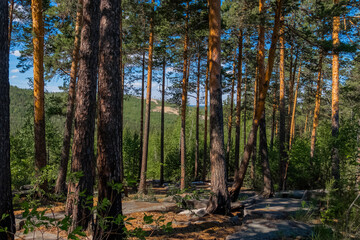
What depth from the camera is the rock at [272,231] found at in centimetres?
431

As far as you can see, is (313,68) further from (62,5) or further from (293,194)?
(62,5)

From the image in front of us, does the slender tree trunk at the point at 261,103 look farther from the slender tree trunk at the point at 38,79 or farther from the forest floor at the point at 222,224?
the slender tree trunk at the point at 38,79

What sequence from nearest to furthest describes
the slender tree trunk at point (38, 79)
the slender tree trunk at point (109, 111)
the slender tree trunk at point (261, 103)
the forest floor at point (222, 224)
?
the slender tree trunk at point (109, 111) < the forest floor at point (222, 224) < the slender tree trunk at point (261, 103) < the slender tree trunk at point (38, 79)

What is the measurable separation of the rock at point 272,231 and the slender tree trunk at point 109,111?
97.5 inches

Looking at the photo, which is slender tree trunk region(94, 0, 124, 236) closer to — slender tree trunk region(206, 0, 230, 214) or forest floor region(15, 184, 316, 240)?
forest floor region(15, 184, 316, 240)

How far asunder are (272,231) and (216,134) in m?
2.92

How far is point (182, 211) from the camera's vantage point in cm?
767

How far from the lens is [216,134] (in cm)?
671

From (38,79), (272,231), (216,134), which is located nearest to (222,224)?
(272,231)

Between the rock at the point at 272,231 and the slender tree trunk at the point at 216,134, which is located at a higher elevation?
the slender tree trunk at the point at 216,134

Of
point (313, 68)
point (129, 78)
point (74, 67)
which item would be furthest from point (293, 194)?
point (129, 78)

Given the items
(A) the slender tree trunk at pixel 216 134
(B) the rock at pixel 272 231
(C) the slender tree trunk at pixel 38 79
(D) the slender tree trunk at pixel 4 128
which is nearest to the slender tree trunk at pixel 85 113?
(D) the slender tree trunk at pixel 4 128

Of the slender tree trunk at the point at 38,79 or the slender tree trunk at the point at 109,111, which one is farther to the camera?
the slender tree trunk at the point at 38,79

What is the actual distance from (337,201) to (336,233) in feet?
4.65
